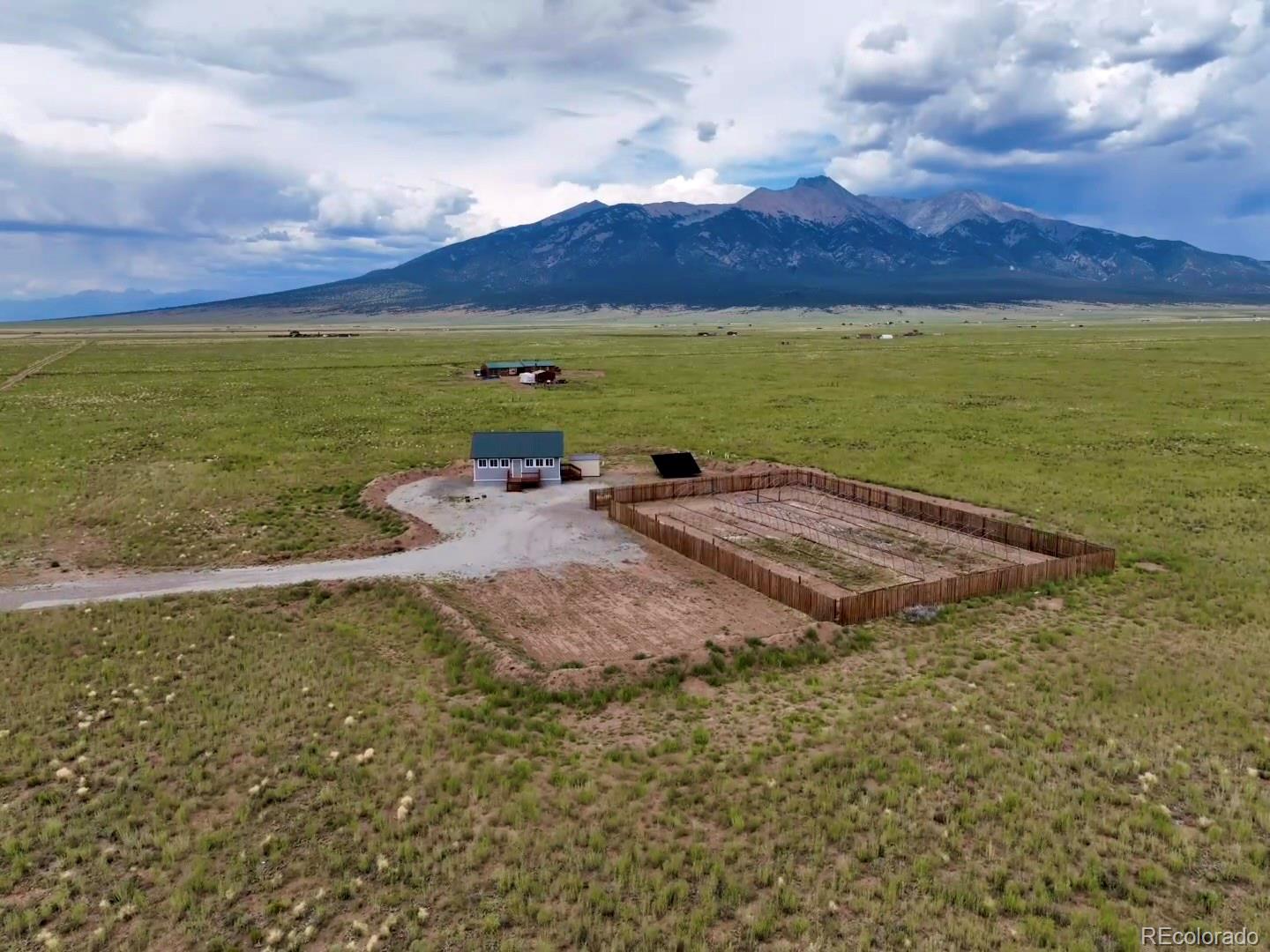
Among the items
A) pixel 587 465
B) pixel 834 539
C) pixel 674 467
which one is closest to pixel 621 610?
pixel 834 539

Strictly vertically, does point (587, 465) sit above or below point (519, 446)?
below

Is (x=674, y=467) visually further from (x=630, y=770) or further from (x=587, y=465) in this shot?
(x=630, y=770)

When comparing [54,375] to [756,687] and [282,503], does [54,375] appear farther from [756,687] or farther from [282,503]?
[756,687]

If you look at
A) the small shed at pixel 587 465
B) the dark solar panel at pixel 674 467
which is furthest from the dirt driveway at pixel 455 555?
the dark solar panel at pixel 674 467

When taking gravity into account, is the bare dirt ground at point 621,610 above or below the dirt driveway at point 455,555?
below

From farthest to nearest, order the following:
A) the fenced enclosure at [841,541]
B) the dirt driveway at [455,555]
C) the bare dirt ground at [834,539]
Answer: the bare dirt ground at [834,539]
the dirt driveway at [455,555]
the fenced enclosure at [841,541]

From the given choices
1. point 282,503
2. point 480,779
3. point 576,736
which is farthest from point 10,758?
point 282,503

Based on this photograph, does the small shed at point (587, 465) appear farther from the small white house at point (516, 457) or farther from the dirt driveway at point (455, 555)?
the dirt driveway at point (455, 555)
